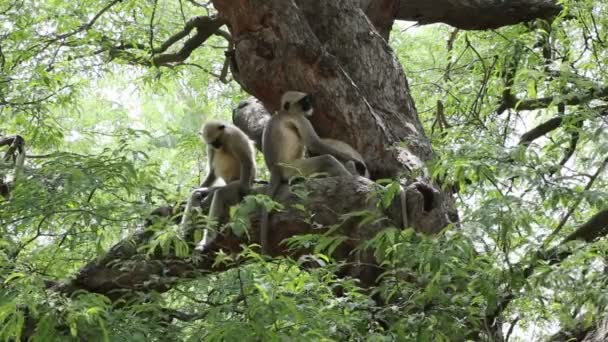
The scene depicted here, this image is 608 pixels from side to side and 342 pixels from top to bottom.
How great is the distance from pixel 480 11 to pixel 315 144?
2091 mm

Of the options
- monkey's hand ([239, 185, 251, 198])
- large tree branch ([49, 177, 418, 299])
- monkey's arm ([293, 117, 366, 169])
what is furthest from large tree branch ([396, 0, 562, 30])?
large tree branch ([49, 177, 418, 299])

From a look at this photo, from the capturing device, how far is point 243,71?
19.2ft

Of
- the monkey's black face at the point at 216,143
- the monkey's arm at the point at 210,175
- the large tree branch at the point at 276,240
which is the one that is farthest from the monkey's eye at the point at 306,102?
the monkey's arm at the point at 210,175

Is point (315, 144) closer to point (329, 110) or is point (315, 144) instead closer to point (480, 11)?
point (329, 110)

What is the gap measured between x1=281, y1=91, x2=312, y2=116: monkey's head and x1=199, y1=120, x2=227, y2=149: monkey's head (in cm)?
80

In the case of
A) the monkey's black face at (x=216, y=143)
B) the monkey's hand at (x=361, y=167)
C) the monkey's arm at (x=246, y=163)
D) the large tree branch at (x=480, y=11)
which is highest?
the large tree branch at (x=480, y=11)

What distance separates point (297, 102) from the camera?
5.80 m

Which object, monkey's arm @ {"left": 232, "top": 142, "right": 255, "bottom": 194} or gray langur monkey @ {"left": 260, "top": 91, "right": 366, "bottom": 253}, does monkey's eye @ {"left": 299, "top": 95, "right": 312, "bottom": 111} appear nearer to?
gray langur monkey @ {"left": 260, "top": 91, "right": 366, "bottom": 253}

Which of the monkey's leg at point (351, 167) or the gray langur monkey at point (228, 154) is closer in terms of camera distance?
the monkey's leg at point (351, 167)

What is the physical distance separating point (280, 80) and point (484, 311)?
249cm

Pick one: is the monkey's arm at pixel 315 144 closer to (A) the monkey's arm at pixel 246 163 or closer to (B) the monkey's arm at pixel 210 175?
(A) the monkey's arm at pixel 246 163

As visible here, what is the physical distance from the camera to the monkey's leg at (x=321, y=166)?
5.75 m

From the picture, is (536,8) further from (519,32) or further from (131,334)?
(131,334)

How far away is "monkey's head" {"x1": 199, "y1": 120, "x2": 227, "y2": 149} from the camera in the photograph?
6.58m
